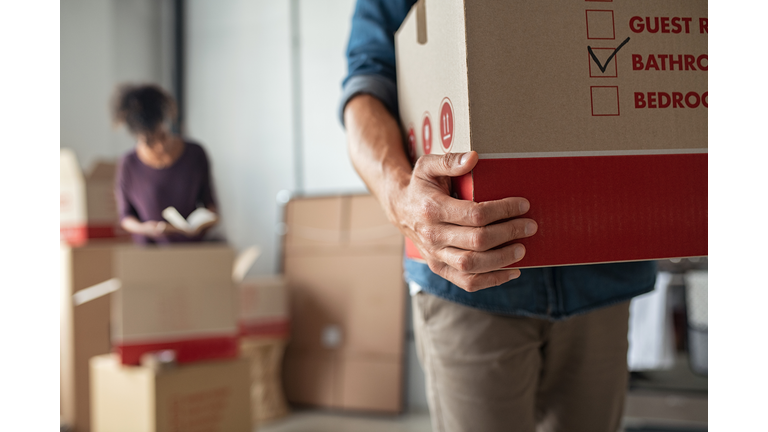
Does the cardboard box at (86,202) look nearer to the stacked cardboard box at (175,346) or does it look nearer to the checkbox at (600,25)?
the stacked cardboard box at (175,346)

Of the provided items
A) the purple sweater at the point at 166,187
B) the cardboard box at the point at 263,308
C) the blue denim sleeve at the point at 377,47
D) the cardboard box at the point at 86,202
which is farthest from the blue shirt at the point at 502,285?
the cardboard box at the point at 86,202

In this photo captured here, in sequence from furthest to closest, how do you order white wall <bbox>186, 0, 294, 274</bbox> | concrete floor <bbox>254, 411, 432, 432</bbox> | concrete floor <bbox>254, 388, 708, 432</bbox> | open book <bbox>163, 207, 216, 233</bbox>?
white wall <bbox>186, 0, 294, 274</bbox> < concrete floor <bbox>254, 411, 432, 432</bbox> < concrete floor <bbox>254, 388, 708, 432</bbox> < open book <bbox>163, 207, 216, 233</bbox>

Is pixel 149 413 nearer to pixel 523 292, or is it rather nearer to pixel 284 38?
pixel 523 292

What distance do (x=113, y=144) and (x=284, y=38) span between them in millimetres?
1101

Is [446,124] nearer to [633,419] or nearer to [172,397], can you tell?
[172,397]

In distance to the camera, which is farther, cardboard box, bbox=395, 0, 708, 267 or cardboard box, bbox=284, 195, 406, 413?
cardboard box, bbox=284, 195, 406, 413

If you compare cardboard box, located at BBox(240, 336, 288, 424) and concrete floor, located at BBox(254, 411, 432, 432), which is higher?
cardboard box, located at BBox(240, 336, 288, 424)

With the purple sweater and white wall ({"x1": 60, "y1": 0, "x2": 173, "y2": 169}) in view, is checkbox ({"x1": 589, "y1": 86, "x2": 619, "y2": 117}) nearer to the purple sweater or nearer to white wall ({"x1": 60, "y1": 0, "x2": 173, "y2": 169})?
the purple sweater

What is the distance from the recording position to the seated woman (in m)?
1.67

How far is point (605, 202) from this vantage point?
1.62 ft

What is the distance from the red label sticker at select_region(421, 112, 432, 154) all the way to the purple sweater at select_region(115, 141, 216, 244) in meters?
1.26

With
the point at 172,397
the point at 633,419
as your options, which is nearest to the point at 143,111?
the point at 172,397

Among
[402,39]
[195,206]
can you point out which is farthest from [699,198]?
[195,206]

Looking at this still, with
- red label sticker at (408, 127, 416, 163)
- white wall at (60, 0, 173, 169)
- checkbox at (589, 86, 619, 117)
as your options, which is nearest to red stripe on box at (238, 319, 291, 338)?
white wall at (60, 0, 173, 169)
